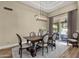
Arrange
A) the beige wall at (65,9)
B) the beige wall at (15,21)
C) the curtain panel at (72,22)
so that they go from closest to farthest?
the beige wall at (15,21)
the beige wall at (65,9)
the curtain panel at (72,22)

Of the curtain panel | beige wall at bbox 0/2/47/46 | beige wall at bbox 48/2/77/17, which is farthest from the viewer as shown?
the curtain panel

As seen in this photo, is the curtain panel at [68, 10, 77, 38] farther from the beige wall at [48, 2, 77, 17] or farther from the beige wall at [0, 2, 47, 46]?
the beige wall at [0, 2, 47, 46]

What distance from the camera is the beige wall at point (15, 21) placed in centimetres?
413

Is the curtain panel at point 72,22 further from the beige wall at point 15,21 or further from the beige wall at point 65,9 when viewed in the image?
the beige wall at point 15,21

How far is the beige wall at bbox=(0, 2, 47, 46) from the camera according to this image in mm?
4133

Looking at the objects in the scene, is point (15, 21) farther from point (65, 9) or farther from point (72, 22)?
point (72, 22)

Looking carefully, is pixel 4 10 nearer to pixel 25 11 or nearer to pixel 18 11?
pixel 18 11

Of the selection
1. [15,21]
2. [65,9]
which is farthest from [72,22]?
[15,21]

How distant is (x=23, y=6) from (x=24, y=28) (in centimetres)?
156

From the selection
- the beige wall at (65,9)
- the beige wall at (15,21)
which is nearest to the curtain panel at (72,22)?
the beige wall at (65,9)

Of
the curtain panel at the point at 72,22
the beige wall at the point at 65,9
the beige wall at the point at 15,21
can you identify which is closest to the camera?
the beige wall at the point at 15,21

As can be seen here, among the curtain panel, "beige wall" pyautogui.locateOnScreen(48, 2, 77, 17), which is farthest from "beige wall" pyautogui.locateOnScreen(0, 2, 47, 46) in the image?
the curtain panel

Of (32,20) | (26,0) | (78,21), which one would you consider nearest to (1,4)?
(26,0)

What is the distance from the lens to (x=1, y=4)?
4.02m
